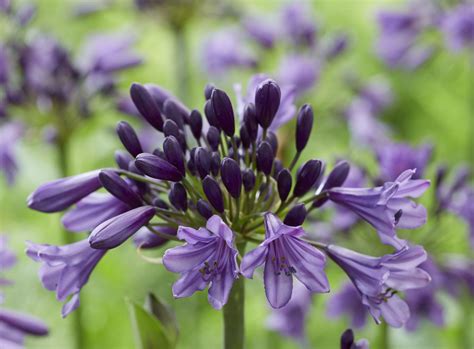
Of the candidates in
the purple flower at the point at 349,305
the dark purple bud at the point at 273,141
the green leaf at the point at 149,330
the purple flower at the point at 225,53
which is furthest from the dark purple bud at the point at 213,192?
the purple flower at the point at 225,53

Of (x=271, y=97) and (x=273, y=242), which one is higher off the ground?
(x=271, y=97)

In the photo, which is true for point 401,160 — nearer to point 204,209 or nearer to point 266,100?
A: point 266,100

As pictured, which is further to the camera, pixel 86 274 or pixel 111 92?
pixel 111 92

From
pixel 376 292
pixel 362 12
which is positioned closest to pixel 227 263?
pixel 376 292

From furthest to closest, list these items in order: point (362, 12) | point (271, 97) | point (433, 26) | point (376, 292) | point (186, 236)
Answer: point (362, 12), point (433, 26), point (271, 97), point (376, 292), point (186, 236)

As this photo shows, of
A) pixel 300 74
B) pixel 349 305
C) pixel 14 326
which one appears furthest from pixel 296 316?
pixel 14 326

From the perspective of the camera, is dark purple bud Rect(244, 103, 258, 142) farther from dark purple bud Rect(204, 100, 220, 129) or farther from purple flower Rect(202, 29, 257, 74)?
purple flower Rect(202, 29, 257, 74)

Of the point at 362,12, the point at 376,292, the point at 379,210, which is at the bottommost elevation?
the point at 362,12

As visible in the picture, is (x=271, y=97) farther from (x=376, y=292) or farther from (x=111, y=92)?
(x=111, y=92)
